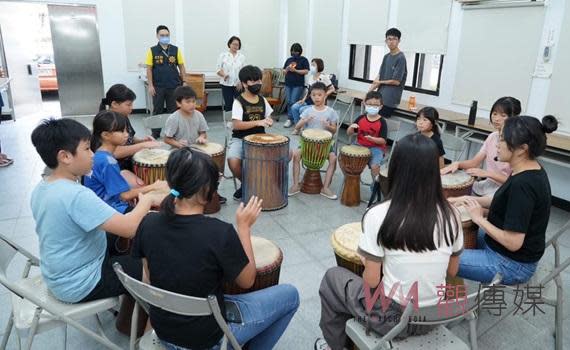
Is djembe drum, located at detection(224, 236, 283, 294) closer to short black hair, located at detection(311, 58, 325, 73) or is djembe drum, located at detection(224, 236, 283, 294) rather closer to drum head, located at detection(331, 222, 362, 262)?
drum head, located at detection(331, 222, 362, 262)

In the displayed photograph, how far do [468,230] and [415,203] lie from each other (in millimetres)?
979

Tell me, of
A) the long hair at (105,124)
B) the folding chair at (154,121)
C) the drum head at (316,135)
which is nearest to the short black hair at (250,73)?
the drum head at (316,135)

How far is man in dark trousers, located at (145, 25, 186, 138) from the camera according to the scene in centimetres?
566

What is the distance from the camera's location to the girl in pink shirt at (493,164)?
2.68 m

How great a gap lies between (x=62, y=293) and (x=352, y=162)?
2.72 meters

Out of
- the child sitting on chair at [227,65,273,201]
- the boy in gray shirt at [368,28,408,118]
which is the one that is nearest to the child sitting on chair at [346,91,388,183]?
the child sitting on chair at [227,65,273,201]

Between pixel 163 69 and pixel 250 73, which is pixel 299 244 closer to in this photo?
pixel 250 73

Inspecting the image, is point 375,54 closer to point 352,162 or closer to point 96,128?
point 352,162

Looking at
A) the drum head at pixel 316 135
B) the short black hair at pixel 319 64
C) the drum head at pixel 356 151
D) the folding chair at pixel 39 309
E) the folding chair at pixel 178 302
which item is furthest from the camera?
the short black hair at pixel 319 64

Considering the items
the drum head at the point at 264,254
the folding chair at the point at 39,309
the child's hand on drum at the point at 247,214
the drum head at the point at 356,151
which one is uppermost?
the child's hand on drum at the point at 247,214

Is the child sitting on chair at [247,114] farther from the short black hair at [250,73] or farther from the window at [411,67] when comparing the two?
the window at [411,67]

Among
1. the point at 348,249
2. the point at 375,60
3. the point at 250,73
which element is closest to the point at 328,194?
the point at 250,73

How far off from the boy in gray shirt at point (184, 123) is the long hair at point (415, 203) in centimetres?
238

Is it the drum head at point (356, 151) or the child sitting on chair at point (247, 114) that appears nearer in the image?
the child sitting on chair at point (247, 114)
